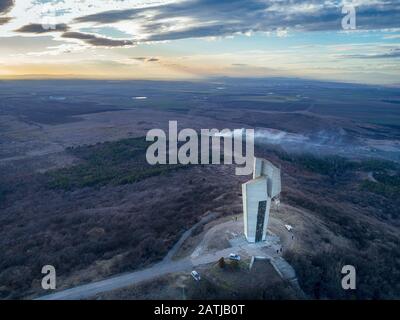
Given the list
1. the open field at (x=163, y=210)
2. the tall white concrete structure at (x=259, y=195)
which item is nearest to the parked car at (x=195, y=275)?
the open field at (x=163, y=210)

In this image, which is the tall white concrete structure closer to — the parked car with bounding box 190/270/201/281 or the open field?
the open field

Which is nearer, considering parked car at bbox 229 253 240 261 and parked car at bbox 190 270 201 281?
parked car at bbox 190 270 201 281

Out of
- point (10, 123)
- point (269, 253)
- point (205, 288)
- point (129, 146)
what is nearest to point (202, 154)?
point (129, 146)

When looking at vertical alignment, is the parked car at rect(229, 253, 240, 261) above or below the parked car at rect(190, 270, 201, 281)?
above

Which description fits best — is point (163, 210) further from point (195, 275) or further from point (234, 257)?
point (195, 275)


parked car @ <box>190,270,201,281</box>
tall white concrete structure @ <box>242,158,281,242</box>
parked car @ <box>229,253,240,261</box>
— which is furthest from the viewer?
tall white concrete structure @ <box>242,158,281,242</box>

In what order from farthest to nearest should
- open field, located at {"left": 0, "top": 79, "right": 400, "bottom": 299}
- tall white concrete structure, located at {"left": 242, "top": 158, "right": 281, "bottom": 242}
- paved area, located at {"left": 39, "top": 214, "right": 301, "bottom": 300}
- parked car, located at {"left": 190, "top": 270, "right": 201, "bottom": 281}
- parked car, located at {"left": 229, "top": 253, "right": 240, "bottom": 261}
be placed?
tall white concrete structure, located at {"left": 242, "top": 158, "right": 281, "bottom": 242}, open field, located at {"left": 0, "top": 79, "right": 400, "bottom": 299}, parked car, located at {"left": 229, "top": 253, "right": 240, "bottom": 261}, parked car, located at {"left": 190, "top": 270, "right": 201, "bottom": 281}, paved area, located at {"left": 39, "top": 214, "right": 301, "bottom": 300}

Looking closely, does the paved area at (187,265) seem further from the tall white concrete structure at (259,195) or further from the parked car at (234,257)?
the tall white concrete structure at (259,195)

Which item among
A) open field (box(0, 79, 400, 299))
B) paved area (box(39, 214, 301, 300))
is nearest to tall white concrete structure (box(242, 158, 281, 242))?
paved area (box(39, 214, 301, 300))
